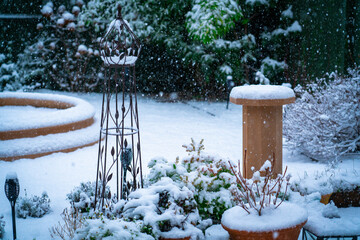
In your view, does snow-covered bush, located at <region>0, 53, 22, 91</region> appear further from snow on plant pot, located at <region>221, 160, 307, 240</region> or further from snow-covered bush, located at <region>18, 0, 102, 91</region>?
snow on plant pot, located at <region>221, 160, 307, 240</region>

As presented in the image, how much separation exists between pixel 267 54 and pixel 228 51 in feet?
4.25

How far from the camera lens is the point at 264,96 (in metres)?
4.00

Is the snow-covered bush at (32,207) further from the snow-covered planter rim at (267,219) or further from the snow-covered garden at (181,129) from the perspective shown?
the snow-covered planter rim at (267,219)

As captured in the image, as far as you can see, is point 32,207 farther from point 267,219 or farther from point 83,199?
point 267,219

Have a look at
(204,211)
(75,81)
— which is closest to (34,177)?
(204,211)

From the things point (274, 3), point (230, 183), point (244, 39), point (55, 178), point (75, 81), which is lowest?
point (55, 178)

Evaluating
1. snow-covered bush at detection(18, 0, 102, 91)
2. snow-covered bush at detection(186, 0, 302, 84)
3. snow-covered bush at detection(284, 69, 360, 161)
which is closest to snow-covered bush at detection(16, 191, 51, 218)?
snow-covered bush at detection(284, 69, 360, 161)

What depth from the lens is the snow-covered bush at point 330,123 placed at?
5.26m

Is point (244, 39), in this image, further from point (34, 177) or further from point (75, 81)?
point (34, 177)

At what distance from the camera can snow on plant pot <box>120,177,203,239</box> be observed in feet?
8.66

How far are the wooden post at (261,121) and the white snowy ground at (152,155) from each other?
0.41 metres

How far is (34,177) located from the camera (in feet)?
16.9

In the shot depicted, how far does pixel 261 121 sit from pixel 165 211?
1.83 metres

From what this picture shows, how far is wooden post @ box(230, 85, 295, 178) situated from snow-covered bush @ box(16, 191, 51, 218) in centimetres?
206
